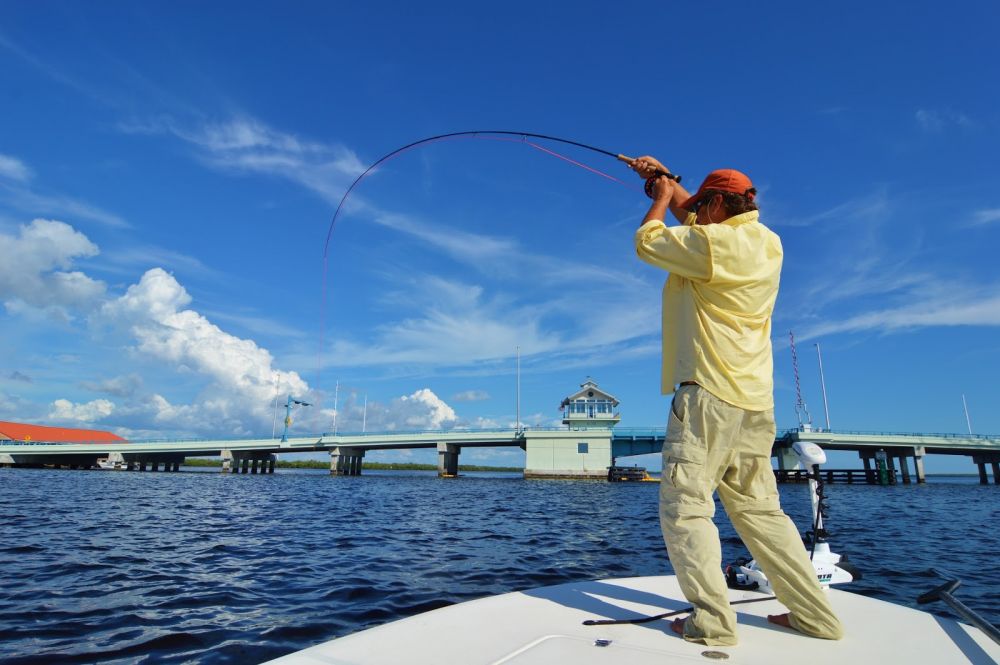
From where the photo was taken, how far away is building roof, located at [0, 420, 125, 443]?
8616 cm

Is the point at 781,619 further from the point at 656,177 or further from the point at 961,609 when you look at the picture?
the point at 656,177

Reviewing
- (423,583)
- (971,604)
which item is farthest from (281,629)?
(971,604)

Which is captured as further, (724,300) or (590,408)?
(590,408)

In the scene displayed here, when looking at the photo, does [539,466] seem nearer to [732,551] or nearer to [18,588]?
[732,551]

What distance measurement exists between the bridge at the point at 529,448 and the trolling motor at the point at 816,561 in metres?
51.2

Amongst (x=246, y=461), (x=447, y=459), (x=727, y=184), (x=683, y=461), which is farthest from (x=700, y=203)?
(x=246, y=461)

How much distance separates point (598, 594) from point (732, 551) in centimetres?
671

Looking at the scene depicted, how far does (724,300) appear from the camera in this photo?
2814mm

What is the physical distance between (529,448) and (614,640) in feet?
182

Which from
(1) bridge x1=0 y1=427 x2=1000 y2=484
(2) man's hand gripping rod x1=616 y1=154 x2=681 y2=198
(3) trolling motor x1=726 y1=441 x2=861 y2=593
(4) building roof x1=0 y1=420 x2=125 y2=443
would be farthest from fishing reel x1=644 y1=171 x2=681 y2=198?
(4) building roof x1=0 y1=420 x2=125 y2=443

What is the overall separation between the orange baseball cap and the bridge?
175 ft

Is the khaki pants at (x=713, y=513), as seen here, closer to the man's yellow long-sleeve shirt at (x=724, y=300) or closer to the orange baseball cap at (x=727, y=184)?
the man's yellow long-sleeve shirt at (x=724, y=300)

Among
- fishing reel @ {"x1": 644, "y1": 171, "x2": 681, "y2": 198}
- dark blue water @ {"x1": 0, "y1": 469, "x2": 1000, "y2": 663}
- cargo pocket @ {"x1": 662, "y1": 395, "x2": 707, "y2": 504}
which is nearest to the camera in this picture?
cargo pocket @ {"x1": 662, "y1": 395, "x2": 707, "y2": 504}

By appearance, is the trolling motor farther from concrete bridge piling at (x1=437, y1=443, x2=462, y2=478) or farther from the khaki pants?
concrete bridge piling at (x1=437, y1=443, x2=462, y2=478)
